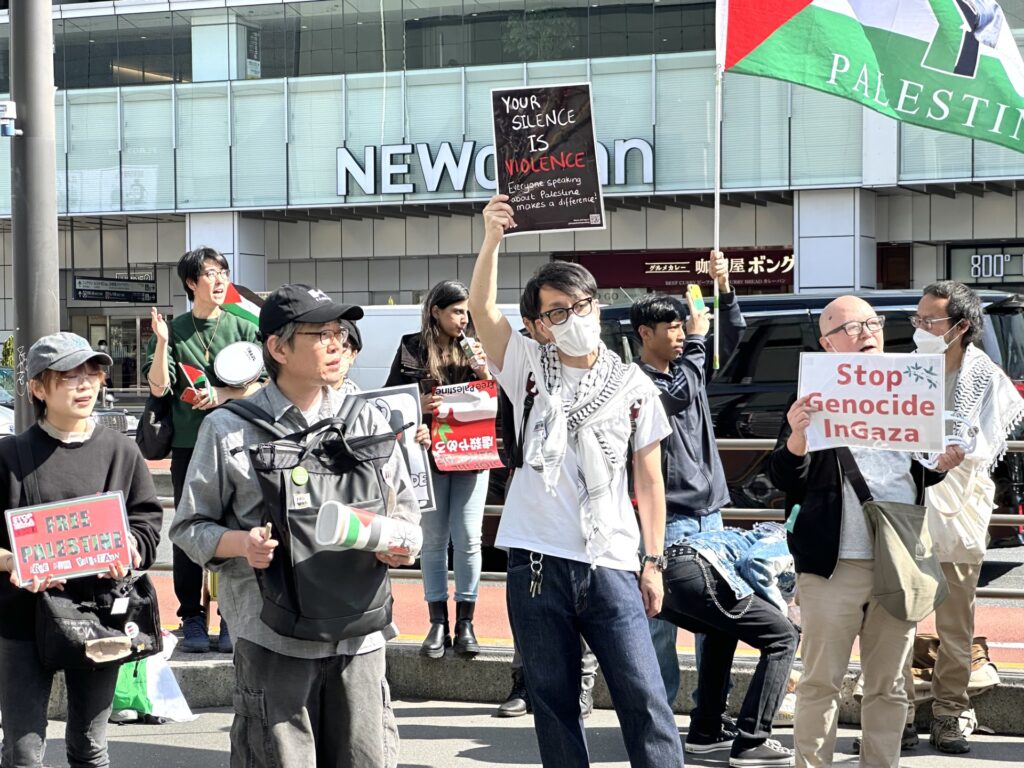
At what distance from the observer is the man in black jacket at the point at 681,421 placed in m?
5.40

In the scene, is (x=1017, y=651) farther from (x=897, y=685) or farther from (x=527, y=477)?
(x=527, y=477)

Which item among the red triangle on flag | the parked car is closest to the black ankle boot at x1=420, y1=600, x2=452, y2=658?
the red triangle on flag

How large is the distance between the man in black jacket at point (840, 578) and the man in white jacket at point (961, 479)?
0.74m

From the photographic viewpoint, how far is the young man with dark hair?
21.2 ft

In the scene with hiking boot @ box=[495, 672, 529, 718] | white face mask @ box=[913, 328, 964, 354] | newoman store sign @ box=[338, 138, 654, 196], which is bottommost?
hiking boot @ box=[495, 672, 529, 718]

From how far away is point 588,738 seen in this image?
595cm

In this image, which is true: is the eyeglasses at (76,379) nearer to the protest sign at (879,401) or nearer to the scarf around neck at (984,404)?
the protest sign at (879,401)

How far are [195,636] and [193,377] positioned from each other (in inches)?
52.4

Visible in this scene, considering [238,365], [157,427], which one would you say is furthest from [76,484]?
[157,427]

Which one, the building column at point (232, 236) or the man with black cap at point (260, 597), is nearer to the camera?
the man with black cap at point (260, 597)

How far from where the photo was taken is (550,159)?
16.8 feet

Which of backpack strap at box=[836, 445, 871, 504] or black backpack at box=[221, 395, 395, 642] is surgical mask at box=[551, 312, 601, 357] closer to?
black backpack at box=[221, 395, 395, 642]

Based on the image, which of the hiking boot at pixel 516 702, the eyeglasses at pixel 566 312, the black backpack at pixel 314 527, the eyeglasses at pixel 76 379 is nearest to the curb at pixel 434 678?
the hiking boot at pixel 516 702

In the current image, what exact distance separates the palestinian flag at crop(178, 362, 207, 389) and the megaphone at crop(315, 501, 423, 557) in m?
3.20
